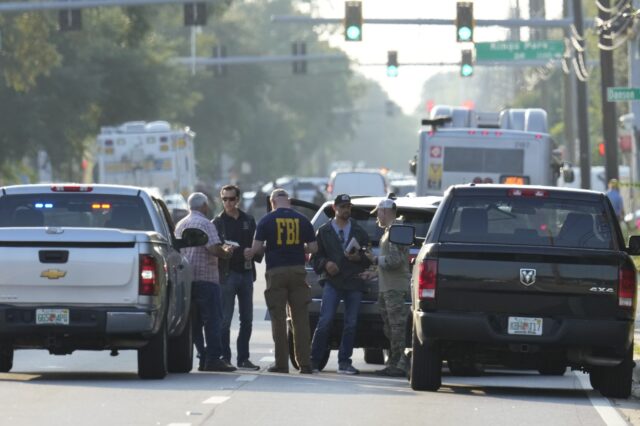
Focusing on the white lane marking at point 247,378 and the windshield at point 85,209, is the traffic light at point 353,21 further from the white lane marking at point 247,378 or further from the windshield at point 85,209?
the windshield at point 85,209

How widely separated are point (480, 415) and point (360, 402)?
1.23m

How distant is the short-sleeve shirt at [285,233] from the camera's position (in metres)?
18.1

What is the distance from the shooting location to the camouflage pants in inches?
704

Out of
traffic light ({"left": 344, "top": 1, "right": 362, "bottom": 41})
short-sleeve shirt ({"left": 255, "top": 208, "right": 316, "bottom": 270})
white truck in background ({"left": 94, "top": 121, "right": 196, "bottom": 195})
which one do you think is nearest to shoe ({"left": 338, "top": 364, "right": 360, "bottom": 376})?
short-sleeve shirt ({"left": 255, "top": 208, "right": 316, "bottom": 270})

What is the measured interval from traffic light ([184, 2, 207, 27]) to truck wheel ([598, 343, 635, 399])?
1011 inches

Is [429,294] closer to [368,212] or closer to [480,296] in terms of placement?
[480,296]

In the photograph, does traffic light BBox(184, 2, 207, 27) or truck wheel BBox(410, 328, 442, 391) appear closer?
truck wheel BBox(410, 328, 442, 391)

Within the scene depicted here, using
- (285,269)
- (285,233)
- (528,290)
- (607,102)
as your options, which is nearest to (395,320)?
(285,269)

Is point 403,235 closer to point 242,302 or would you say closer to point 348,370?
point 348,370

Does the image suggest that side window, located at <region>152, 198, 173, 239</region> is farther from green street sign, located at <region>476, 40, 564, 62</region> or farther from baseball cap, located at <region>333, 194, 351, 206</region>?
green street sign, located at <region>476, 40, 564, 62</region>

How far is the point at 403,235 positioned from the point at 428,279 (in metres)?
1.11

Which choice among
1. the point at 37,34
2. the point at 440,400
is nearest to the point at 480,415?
the point at 440,400

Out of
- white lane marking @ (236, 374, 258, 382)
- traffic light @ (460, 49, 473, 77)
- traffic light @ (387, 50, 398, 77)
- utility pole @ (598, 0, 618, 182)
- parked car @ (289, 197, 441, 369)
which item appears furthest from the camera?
traffic light @ (387, 50, 398, 77)

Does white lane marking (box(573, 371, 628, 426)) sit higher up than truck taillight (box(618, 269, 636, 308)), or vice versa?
truck taillight (box(618, 269, 636, 308))
